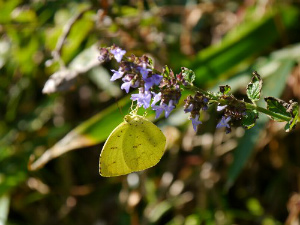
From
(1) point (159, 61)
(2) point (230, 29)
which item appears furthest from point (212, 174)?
(2) point (230, 29)

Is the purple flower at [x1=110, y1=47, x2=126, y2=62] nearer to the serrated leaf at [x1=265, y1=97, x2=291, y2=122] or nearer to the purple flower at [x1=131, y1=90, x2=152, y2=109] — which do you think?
the purple flower at [x1=131, y1=90, x2=152, y2=109]

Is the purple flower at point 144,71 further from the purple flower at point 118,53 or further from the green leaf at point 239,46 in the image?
the green leaf at point 239,46

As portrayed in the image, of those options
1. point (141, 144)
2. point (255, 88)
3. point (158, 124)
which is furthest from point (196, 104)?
point (158, 124)

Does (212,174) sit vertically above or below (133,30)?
below

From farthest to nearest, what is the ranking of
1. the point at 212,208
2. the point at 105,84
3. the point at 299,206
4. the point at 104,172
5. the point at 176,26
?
the point at 176,26 < the point at 105,84 < the point at 212,208 < the point at 299,206 < the point at 104,172

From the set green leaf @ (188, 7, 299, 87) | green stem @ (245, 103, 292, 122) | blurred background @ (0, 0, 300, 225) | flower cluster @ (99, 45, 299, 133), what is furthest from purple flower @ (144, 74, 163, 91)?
green leaf @ (188, 7, 299, 87)

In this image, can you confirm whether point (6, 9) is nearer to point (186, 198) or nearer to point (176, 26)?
point (176, 26)
